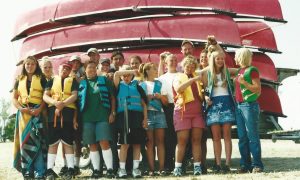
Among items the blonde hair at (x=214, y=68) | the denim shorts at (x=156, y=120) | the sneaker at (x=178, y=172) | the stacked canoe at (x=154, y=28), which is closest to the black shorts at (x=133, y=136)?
the denim shorts at (x=156, y=120)

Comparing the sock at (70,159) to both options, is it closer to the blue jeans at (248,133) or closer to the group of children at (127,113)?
the group of children at (127,113)

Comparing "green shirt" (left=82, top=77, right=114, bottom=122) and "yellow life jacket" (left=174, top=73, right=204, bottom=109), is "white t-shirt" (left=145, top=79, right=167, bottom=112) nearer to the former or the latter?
"yellow life jacket" (left=174, top=73, right=204, bottom=109)

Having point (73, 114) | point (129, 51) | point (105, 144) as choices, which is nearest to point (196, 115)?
point (105, 144)

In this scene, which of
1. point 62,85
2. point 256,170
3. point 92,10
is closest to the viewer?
point 256,170

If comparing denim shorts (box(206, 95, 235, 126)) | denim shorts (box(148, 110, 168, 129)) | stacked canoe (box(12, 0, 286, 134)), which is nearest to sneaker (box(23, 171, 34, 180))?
denim shorts (box(148, 110, 168, 129))

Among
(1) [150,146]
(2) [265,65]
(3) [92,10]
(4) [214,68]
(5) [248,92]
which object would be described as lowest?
(1) [150,146]

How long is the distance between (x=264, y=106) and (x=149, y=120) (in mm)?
11780

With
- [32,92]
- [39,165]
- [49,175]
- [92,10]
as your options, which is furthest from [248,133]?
[92,10]

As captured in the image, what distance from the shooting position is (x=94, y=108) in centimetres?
654

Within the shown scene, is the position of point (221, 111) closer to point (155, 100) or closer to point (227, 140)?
point (227, 140)

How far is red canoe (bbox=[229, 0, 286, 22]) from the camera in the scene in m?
16.5

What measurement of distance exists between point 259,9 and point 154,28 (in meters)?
4.34

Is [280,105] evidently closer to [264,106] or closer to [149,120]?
[264,106]

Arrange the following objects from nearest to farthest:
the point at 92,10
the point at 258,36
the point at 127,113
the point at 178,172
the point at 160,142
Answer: the point at 178,172 < the point at 127,113 < the point at 160,142 < the point at 92,10 < the point at 258,36
